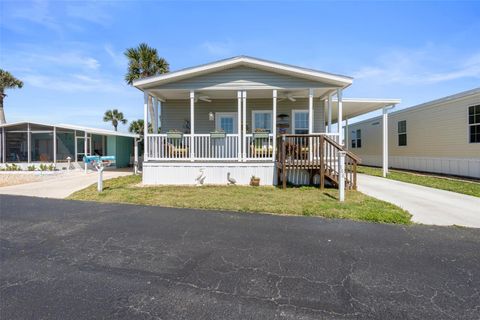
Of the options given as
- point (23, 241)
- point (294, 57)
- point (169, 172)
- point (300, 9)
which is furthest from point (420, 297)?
point (294, 57)

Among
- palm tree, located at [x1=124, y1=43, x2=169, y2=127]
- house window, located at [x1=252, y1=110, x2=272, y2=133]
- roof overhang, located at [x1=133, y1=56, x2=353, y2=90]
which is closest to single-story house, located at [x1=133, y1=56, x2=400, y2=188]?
roof overhang, located at [x1=133, y1=56, x2=353, y2=90]

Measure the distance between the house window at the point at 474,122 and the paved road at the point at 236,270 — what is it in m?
9.24

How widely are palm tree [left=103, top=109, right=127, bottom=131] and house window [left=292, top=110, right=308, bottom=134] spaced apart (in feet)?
115

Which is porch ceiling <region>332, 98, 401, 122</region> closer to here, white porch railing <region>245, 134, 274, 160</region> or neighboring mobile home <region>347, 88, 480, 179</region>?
neighboring mobile home <region>347, 88, 480, 179</region>

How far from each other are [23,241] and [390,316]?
196 inches

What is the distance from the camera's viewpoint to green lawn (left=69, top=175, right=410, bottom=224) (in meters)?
5.62

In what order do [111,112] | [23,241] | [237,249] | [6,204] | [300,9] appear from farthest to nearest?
[111,112] → [300,9] → [6,204] → [23,241] → [237,249]

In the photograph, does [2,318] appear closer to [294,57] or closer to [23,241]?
[23,241]

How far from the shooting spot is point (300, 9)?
9.49 m

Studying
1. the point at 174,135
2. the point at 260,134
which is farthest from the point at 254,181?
the point at 174,135

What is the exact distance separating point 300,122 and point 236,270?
10010 mm

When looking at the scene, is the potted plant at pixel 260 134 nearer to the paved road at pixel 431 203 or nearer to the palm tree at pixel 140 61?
the paved road at pixel 431 203

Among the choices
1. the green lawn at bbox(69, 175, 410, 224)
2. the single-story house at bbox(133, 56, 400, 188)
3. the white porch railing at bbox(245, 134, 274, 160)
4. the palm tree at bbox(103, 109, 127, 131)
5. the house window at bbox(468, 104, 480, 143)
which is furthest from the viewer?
the palm tree at bbox(103, 109, 127, 131)

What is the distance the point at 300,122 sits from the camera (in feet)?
40.2
